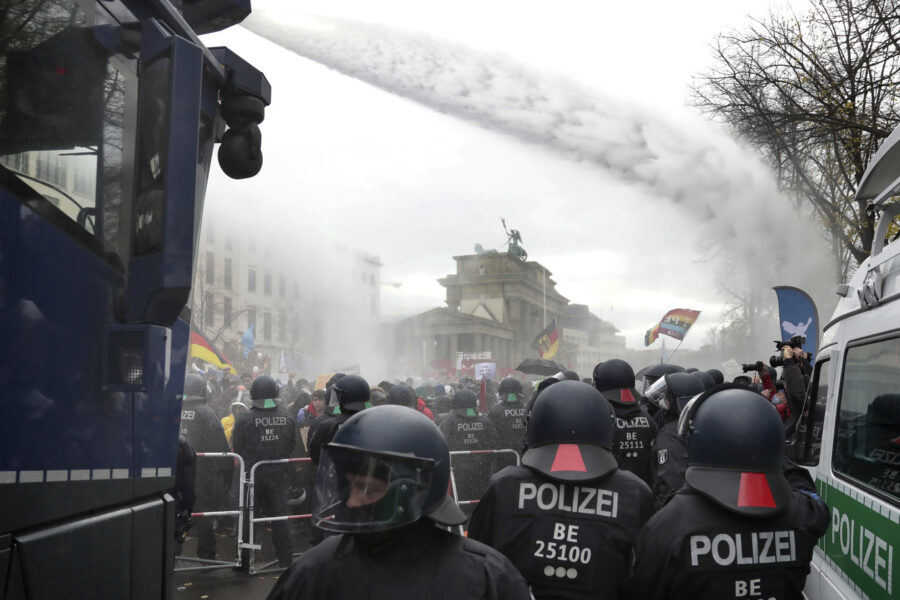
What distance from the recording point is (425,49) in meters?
21.2

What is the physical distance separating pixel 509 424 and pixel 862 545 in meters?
7.69

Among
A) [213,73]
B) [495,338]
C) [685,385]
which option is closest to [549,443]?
[213,73]

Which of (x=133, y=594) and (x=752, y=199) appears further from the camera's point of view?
(x=752, y=199)

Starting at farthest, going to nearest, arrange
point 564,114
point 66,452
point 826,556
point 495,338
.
A: point 495,338 → point 564,114 → point 826,556 → point 66,452

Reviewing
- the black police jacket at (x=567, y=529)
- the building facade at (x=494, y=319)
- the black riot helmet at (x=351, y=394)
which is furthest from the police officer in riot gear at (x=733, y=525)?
the building facade at (x=494, y=319)

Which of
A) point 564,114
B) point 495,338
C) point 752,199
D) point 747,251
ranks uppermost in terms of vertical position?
point 564,114

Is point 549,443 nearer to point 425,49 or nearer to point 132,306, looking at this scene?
point 132,306

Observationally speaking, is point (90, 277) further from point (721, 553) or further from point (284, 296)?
point (284, 296)

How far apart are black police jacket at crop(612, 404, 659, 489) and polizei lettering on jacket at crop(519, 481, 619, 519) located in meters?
2.76

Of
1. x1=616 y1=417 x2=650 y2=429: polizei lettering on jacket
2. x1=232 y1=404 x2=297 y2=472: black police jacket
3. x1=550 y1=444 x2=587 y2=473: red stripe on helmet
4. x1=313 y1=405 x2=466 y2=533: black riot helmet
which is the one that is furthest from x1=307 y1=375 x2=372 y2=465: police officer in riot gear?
x1=313 y1=405 x2=466 y2=533: black riot helmet

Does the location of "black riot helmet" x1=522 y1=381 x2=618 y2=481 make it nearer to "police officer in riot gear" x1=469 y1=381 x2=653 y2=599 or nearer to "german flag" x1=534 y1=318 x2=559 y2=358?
"police officer in riot gear" x1=469 y1=381 x2=653 y2=599

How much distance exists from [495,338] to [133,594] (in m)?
74.4

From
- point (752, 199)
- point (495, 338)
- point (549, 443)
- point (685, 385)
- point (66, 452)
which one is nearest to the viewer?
point (66, 452)

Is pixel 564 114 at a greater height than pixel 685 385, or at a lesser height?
greater
